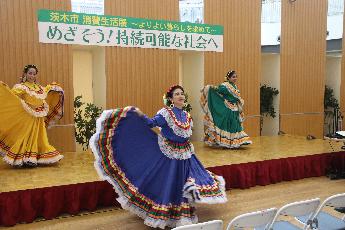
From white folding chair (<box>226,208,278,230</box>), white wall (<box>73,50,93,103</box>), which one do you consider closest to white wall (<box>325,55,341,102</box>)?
white wall (<box>73,50,93,103</box>)

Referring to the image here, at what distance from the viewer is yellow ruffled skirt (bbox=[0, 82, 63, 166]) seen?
4488mm

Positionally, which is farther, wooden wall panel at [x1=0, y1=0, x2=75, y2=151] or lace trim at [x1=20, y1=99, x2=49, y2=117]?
wooden wall panel at [x1=0, y1=0, x2=75, y2=151]

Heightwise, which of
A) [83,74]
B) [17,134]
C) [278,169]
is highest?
[83,74]

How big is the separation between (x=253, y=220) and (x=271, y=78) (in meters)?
6.20

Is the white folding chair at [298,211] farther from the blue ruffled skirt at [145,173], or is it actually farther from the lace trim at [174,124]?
the lace trim at [174,124]

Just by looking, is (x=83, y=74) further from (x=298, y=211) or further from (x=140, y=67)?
(x=298, y=211)

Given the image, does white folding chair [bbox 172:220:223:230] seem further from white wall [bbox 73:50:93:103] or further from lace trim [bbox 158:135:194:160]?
white wall [bbox 73:50:93:103]

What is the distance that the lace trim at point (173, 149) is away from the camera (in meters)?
3.45

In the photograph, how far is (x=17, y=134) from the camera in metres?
4.57

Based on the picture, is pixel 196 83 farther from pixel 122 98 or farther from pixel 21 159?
pixel 21 159

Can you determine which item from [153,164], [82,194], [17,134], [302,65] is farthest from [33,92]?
[302,65]

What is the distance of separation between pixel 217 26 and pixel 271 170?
3000mm

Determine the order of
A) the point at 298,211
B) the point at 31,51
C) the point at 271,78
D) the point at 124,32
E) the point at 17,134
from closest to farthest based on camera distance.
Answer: the point at 298,211 → the point at 17,134 → the point at 31,51 → the point at 124,32 → the point at 271,78

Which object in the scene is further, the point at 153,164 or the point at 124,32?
the point at 124,32
